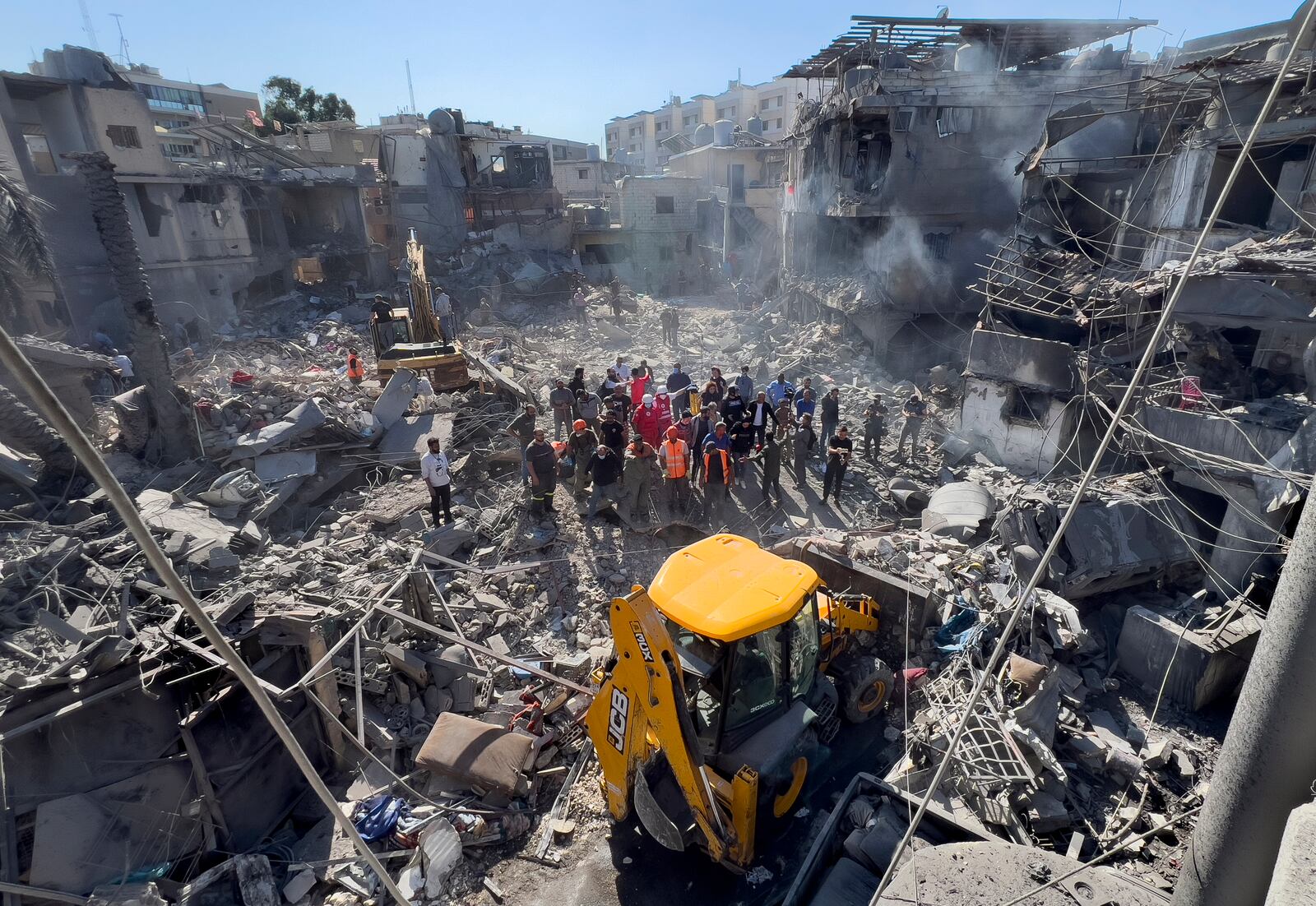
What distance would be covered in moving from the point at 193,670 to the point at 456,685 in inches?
85.9

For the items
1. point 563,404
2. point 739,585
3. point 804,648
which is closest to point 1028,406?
point 563,404

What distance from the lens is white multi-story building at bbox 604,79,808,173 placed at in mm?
48312

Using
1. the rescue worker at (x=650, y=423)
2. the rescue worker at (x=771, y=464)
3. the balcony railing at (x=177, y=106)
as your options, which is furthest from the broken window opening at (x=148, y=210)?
the rescue worker at (x=771, y=464)

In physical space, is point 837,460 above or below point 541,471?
below

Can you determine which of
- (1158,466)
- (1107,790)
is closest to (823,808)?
(1107,790)

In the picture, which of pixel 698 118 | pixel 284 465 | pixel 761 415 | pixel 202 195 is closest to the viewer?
pixel 284 465

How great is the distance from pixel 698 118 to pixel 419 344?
4843 cm

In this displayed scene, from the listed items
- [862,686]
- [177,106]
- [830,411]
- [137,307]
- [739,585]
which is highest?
[177,106]

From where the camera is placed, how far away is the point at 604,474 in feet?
30.2

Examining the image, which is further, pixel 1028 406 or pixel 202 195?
pixel 202 195

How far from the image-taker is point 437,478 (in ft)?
28.4

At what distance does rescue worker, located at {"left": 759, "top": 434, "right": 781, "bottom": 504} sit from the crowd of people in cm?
2

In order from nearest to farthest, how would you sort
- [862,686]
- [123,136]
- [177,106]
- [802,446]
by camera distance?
[862,686], [802,446], [123,136], [177,106]

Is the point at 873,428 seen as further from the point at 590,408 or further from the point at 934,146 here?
the point at 934,146
